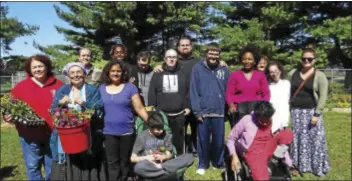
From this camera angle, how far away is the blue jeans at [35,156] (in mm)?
4312

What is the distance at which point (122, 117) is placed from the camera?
14.3ft

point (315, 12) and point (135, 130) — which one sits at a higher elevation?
point (315, 12)

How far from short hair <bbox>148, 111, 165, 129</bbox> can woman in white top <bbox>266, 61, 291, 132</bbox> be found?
1.83 metres

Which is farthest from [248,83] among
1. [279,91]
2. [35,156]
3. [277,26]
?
[277,26]

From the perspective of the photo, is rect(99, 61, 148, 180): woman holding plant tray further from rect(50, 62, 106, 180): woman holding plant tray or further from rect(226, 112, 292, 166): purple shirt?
rect(226, 112, 292, 166): purple shirt

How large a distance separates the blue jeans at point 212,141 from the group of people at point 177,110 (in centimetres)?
2

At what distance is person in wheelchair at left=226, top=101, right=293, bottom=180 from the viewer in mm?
4070

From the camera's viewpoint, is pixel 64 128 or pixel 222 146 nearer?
pixel 64 128

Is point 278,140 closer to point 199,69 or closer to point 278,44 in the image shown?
point 199,69

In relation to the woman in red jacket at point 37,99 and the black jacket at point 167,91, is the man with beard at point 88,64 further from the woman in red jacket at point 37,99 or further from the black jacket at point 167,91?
the woman in red jacket at point 37,99

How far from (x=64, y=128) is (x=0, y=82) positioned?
17.7m

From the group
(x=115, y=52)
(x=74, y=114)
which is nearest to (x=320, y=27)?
(x=115, y=52)

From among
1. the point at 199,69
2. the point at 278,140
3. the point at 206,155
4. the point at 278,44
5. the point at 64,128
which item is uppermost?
the point at 278,44

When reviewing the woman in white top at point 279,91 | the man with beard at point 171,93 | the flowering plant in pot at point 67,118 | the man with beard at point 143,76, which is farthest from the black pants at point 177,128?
the flowering plant in pot at point 67,118
